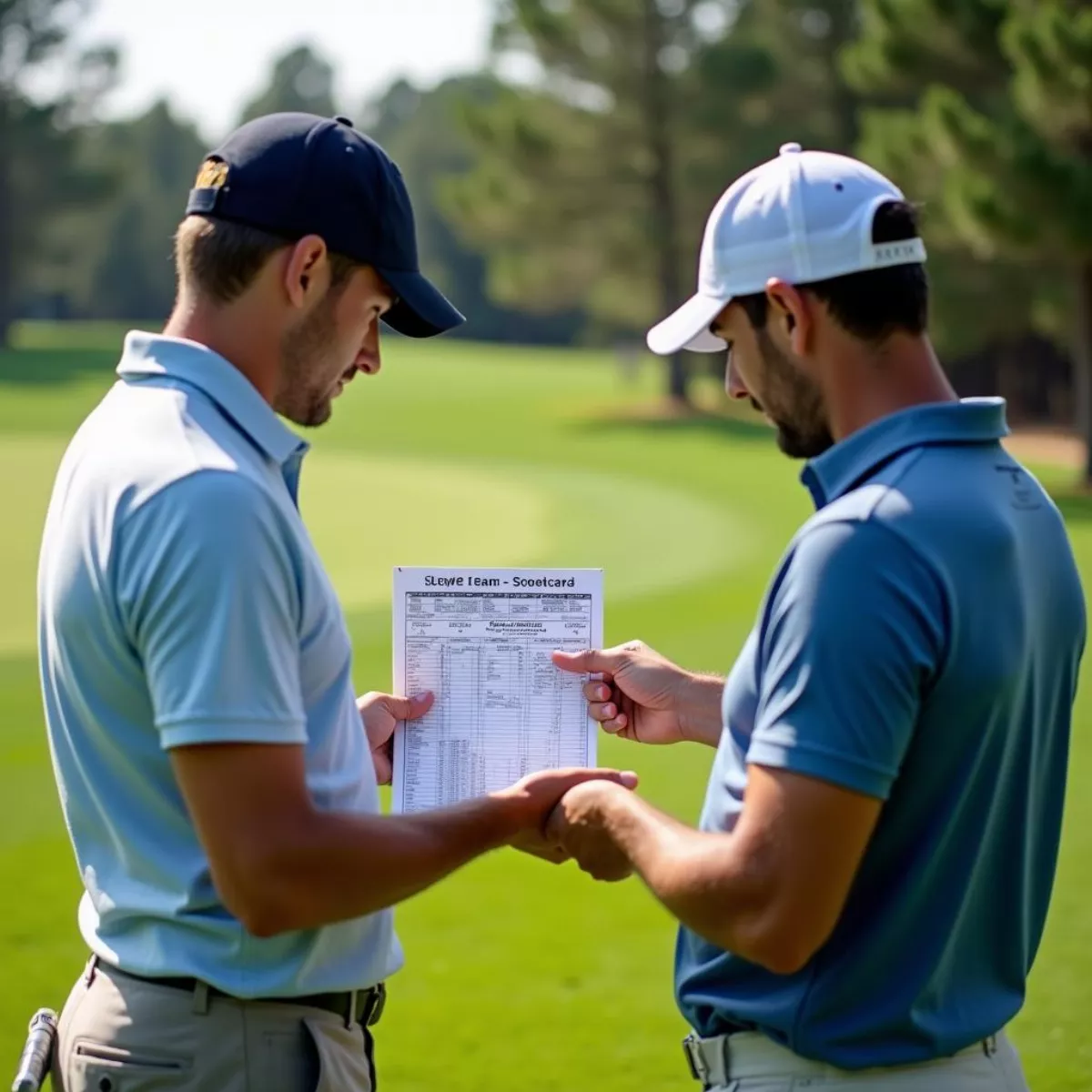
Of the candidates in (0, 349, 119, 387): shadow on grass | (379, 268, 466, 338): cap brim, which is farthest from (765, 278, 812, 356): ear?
(0, 349, 119, 387): shadow on grass

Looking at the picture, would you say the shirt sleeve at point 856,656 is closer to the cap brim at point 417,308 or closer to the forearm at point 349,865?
the forearm at point 349,865

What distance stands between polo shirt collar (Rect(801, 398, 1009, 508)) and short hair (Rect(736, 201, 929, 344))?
0.12m

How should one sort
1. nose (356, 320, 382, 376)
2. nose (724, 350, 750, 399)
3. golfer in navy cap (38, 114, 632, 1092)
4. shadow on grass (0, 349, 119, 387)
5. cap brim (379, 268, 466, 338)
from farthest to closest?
shadow on grass (0, 349, 119, 387), nose (356, 320, 382, 376), cap brim (379, 268, 466, 338), nose (724, 350, 750, 399), golfer in navy cap (38, 114, 632, 1092)

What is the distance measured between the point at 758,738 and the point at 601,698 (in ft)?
3.42

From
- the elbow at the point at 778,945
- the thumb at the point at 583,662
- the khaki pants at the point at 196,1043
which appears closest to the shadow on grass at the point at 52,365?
the thumb at the point at 583,662

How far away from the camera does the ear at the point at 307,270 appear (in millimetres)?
2475

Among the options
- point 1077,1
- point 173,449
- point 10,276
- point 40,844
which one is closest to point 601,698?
point 173,449

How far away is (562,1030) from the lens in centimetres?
523

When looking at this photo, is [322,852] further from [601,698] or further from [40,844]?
[40,844]

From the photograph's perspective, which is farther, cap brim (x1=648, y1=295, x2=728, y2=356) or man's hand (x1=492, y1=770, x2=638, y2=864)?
man's hand (x1=492, y1=770, x2=638, y2=864)

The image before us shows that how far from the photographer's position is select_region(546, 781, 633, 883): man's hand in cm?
256

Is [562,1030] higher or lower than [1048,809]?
lower

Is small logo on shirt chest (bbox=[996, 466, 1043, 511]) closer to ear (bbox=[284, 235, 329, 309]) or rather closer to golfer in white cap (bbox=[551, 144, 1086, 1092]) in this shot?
golfer in white cap (bbox=[551, 144, 1086, 1092])

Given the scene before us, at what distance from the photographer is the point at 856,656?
207cm
